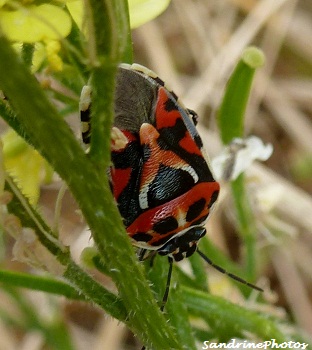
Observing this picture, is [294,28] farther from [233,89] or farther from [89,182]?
[89,182]

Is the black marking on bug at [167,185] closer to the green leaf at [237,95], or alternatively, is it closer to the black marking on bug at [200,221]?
the black marking on bug at [200,221]

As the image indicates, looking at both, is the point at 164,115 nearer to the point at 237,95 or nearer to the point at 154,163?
the point at 154,163

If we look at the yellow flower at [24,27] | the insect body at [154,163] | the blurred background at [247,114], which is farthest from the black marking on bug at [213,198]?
the blurred background at [247,114]

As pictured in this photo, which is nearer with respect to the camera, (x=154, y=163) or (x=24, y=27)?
(x=24, y=27)

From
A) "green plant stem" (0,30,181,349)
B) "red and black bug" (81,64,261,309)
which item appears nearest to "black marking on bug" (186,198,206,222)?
"red and black bug" (81,64,261,309)

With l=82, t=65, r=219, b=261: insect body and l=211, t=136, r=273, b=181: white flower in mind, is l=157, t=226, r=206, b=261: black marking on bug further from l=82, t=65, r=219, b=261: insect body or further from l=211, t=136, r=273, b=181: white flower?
l=211, t=136, r=273, b=181: white flower

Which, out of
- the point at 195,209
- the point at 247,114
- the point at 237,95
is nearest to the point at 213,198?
the point at 195,209

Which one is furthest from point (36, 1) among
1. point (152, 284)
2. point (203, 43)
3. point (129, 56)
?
point (203, 43)
